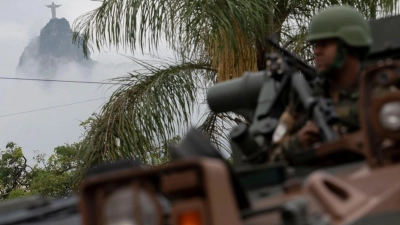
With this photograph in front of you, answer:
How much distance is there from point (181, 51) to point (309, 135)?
329 inches

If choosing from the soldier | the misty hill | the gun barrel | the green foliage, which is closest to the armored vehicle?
the gun barrel

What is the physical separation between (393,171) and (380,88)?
0.41m

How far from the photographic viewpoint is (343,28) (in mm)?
5285

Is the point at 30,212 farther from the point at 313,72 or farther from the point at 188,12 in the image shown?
the point at 188,12

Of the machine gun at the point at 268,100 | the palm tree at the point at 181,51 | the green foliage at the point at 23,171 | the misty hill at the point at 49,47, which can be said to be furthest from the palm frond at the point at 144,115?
the misty hill at the point at 49,47

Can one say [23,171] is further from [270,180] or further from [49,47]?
[49,47]

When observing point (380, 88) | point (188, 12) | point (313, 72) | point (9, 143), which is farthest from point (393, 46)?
point (9, 143)

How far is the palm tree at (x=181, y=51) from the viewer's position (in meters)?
12.3

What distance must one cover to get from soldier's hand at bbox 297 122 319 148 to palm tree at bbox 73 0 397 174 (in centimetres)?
747

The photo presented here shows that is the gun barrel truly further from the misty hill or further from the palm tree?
the misty hill

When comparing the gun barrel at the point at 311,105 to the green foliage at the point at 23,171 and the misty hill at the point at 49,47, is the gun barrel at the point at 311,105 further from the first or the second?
the misty hill at the point at 49,47

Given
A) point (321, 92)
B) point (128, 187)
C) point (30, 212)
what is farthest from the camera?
point (321, 92)

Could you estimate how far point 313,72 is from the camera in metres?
5.50

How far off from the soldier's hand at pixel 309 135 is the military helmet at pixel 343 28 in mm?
776
